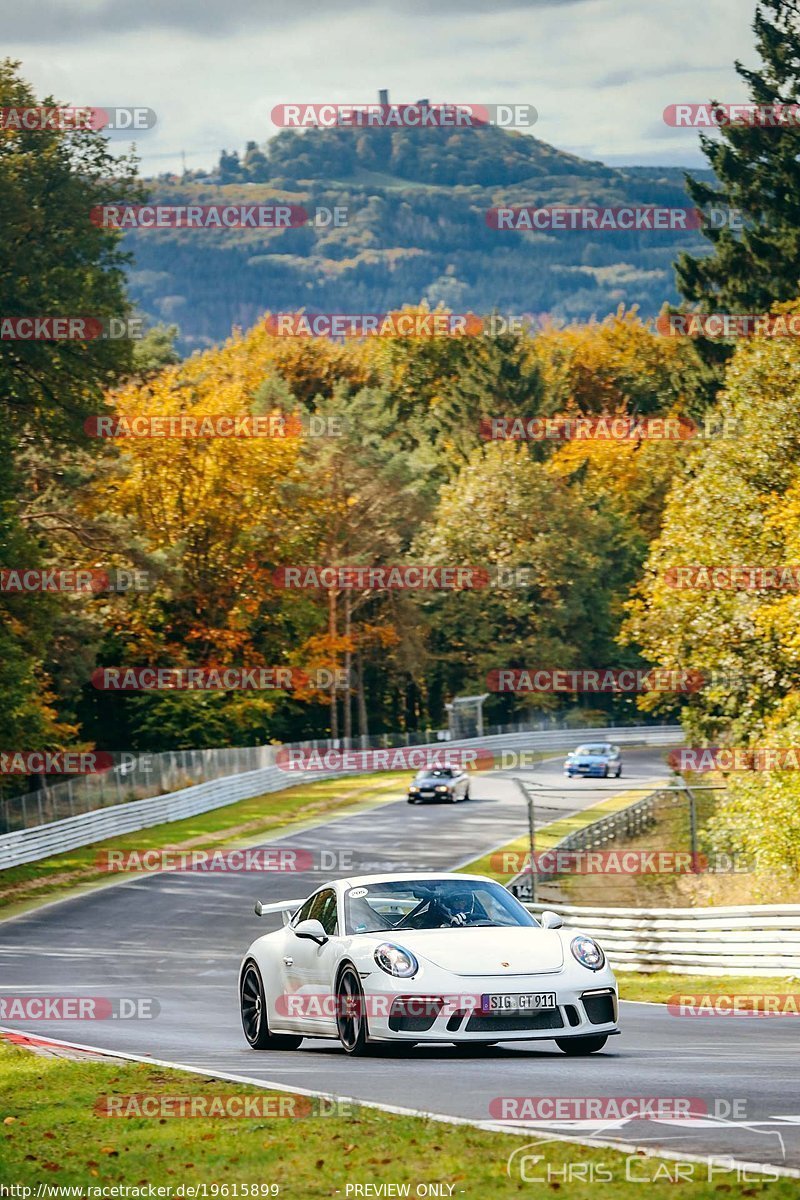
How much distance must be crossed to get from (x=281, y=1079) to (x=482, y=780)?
5746 cm

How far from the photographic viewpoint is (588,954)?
42.2 feet

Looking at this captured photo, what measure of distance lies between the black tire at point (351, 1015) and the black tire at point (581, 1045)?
53.0 inches

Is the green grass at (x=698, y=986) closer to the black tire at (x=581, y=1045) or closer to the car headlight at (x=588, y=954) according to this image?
the black tire at (x=581, y=1045)

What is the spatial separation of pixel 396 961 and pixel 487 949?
0.63 m

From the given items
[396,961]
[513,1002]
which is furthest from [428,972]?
[513,1002]

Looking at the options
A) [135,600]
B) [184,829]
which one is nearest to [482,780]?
[135,600]

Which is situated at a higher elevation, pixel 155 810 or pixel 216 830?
pixel 155 810

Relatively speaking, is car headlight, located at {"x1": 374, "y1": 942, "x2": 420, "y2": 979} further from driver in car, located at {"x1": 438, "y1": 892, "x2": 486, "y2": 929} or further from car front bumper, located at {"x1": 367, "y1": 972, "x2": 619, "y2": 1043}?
driver in car, located at {"x1": 438, "y1": 892, "x2": 486, "y2": 929}

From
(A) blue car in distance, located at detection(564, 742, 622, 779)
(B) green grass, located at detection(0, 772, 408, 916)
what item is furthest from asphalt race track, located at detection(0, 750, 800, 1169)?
(A) blue car in distance, located at detection(564, 742, 622, 779)

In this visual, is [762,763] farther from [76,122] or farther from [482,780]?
[482,780]

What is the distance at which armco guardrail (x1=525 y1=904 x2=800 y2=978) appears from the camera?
20656 millimetres

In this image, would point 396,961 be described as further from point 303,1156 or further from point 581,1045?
point 303,1156

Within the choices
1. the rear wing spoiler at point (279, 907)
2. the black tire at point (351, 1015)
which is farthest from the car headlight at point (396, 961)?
the rear wing spoiler at point (279, 907)

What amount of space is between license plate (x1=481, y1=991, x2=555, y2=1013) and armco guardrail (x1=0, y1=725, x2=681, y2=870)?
101 ft
